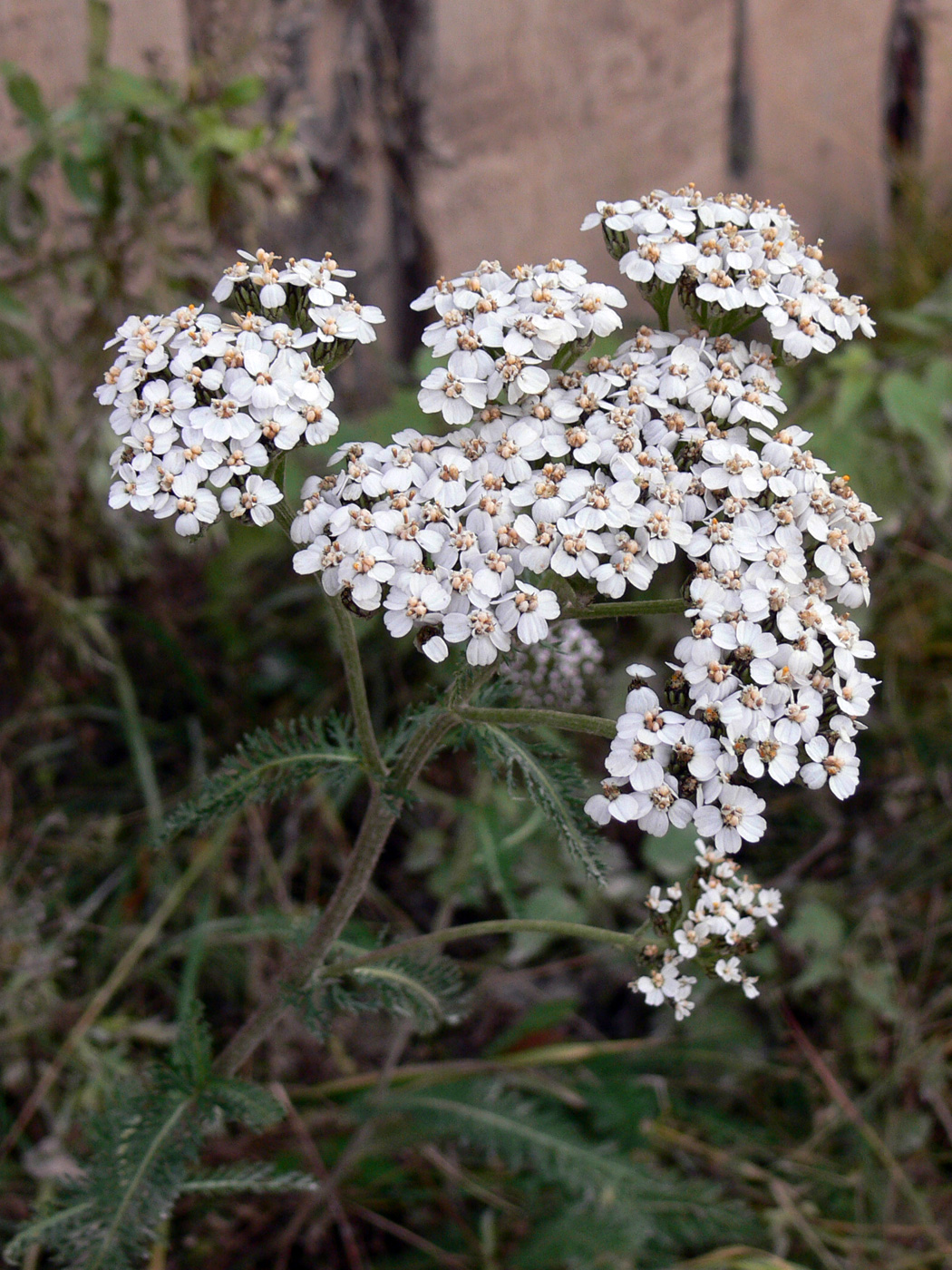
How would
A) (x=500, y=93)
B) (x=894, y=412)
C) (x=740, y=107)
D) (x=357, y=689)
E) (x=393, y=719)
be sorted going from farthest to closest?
(x=740, y=107) → (x=500, y=93) → (x=393, y=719) → (x=894, y=412) → (x=357, y=689)

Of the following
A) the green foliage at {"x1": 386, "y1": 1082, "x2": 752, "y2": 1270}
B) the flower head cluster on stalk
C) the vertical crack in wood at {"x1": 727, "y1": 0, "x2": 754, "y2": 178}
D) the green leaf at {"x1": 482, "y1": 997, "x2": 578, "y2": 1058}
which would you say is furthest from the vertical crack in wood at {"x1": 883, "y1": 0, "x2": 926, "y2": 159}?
the green foliage at {"x1": 386, "y1": 1082, "x2": 752, "y2": 1270}

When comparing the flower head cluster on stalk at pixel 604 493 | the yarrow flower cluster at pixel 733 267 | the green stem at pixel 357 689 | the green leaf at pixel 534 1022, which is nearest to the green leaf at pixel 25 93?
the flower head cluster on stalk at pixel 604 493

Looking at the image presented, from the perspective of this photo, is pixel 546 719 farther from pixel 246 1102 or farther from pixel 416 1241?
pixel 416 1241

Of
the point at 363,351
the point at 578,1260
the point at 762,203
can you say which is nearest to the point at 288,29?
the point at 363,351

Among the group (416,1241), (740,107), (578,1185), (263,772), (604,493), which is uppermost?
(740,107)

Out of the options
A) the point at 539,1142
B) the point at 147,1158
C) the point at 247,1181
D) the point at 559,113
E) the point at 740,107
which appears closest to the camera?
the point at 147,1158

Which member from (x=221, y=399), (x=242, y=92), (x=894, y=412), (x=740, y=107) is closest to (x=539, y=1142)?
(x=221, y=399)
